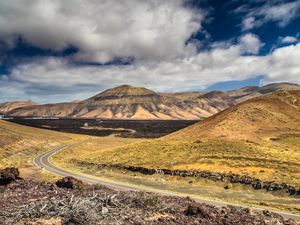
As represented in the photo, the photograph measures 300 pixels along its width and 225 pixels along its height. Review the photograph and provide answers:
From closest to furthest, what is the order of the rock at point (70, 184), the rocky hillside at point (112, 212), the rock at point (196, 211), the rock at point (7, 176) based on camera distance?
the rocky hillside at point (112, 212)
the rock at point (196, 211)
the rock at point (70, 184)
the rock at point (7, 176)

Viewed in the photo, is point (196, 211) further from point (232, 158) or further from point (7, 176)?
point (232, 158)

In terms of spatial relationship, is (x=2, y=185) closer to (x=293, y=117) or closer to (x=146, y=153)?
(x=146, y=153)

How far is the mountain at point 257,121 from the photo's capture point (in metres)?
95.8

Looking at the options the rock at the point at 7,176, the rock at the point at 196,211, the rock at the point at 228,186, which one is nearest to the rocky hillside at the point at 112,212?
the rock at the point at 196,211

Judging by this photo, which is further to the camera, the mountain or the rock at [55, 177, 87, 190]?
the mountain

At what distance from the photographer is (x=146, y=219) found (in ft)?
75.0

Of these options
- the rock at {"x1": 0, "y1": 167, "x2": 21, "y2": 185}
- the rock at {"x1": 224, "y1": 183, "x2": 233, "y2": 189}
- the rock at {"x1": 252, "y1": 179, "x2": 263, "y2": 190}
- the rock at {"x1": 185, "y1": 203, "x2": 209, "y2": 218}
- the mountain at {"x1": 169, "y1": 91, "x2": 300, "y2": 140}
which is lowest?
the rock at {"x1": 224, "y1": 183, "x2": 233, "y2": 189}

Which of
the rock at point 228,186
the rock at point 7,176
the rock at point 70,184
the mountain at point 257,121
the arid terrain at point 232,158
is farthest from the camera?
the mountain at point 257,121

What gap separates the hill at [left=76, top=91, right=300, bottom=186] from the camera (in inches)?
2401

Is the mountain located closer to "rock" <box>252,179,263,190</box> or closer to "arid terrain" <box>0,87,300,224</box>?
"arid terrain" <box>0,87,300,224</box>

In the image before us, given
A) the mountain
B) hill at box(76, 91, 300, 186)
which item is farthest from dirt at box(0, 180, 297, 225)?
the mountain

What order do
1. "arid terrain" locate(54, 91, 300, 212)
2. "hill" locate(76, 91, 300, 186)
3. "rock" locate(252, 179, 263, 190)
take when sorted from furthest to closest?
1. "hill" locate(76, 91, 300, 186)
2. "arid terrain" locate(54, 91, 300, 212)
3. "rock" locate(252, 179, 263, 190)

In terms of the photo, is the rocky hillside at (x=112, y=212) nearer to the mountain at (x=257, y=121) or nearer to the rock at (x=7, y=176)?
the rock at (x=7, y=176)

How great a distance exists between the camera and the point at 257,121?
105375mm
